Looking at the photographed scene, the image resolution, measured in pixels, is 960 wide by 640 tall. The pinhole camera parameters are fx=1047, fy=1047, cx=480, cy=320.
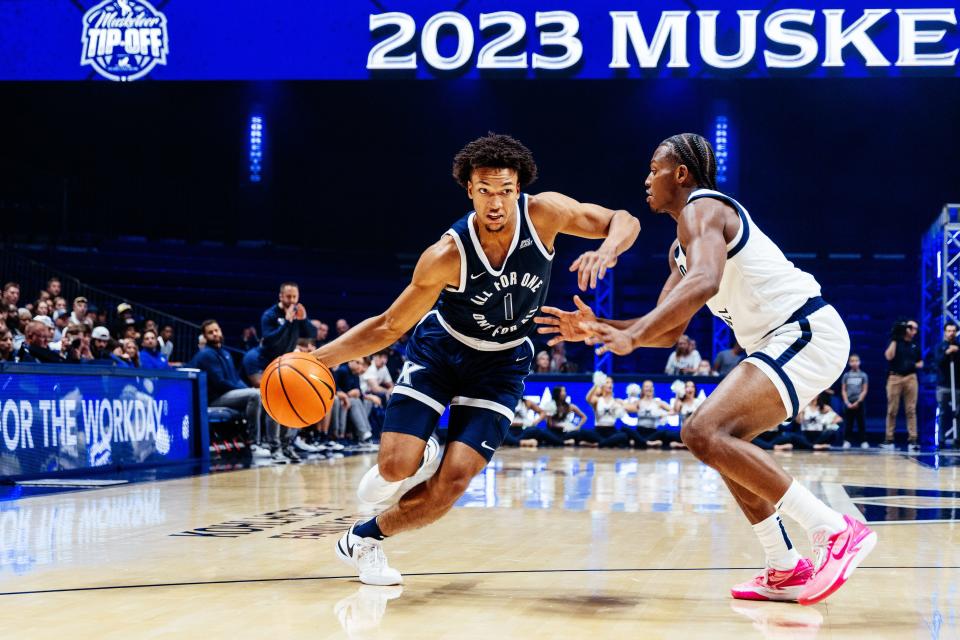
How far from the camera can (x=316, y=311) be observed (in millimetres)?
20344

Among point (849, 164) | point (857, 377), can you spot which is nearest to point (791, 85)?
point (849, 164)

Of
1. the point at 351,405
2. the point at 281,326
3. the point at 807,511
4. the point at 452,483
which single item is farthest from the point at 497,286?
the point at 351,405

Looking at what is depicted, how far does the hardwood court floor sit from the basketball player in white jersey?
0.70 feet

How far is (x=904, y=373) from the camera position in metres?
14.8

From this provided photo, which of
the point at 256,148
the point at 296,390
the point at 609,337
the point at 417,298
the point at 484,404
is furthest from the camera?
the point at 256,148

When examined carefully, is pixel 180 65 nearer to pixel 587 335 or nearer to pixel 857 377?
pixel 857 377

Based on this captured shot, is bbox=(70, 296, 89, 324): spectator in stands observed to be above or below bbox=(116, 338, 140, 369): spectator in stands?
above

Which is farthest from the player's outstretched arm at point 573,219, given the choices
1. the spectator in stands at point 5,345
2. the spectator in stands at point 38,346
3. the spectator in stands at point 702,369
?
the spectator in stands at point 702,369

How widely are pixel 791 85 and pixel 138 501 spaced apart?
16.1 metres

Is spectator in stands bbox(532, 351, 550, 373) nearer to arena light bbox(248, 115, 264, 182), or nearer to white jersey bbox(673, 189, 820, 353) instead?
arena light bbox(248, 115, 264, 182)

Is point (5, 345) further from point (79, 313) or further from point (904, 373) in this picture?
point (904, 373)

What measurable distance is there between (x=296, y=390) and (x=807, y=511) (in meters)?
2.07

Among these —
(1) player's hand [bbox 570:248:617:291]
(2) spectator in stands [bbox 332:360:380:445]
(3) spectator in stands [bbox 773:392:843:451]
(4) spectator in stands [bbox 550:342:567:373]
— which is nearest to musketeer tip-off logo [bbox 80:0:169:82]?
(2) spectator in stands [bbox 332:360:380:445]

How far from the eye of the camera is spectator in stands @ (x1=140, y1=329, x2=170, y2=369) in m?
11.6
